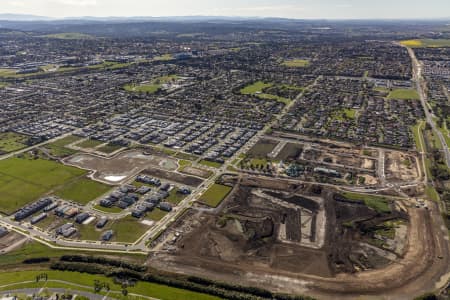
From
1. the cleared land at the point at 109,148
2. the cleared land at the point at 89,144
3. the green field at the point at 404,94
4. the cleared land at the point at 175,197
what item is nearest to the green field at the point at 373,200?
the cleared land at the point at 175,197

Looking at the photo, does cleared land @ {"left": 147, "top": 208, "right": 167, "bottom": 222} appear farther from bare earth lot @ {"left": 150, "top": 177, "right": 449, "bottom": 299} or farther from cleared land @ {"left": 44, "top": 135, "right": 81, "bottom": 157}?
cleared land @ {"left": 44, "top": 135, "right": 81, "bottom": 157}

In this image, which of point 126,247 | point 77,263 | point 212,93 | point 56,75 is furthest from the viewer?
point 56,75

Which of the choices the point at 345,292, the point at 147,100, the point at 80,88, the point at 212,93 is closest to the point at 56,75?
the point at 80,88

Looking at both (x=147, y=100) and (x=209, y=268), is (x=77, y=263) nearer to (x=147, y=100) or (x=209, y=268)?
(x=209, y=268)

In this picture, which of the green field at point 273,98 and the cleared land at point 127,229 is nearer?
the cleared land at point 127,229

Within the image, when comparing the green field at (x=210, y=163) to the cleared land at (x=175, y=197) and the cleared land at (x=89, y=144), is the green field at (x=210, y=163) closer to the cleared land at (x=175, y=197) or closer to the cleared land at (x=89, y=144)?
the cleared land at (x=175, y=197)

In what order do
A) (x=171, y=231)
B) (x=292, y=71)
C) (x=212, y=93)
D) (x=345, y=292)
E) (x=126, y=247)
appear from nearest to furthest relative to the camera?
(x=345, y=292) → (x=126, y=247) → (x=171, y=231) → (x=212, y=93) → (x=292, y=71)
